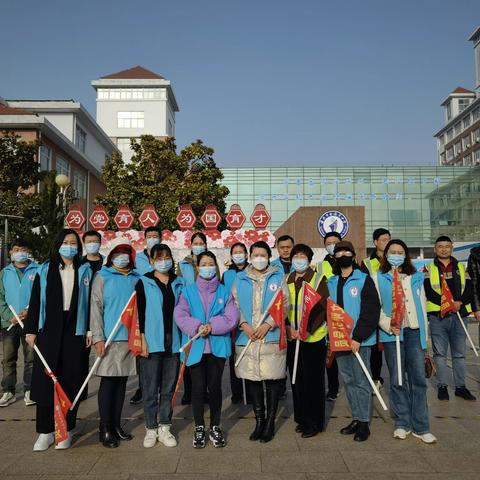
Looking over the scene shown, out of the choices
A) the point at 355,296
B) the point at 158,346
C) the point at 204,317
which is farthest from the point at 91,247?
the point at 355,296

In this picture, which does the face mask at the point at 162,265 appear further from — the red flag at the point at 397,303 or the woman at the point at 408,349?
the red flag at the point at 397,303

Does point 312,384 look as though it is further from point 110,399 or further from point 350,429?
point 110,399

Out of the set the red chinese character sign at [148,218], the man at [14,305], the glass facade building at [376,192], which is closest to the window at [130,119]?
the glass facade building at [376,192]

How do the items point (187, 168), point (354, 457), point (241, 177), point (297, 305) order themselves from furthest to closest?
point (241, 177) → point (187, 168) → point (297, 305) → point (354, 457)

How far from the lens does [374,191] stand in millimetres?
47406

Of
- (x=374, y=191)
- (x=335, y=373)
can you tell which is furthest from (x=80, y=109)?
(x=335, y=373)

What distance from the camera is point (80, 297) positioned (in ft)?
14.8

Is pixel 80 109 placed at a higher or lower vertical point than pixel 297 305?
higher

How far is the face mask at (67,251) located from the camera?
15.0 feet

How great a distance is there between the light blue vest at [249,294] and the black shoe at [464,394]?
9.77 ft

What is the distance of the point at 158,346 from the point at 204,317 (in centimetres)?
47

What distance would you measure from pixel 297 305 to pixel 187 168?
19969mm

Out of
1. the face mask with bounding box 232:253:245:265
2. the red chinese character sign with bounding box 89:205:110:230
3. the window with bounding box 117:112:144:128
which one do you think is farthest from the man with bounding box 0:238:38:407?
the window with bounding box 117:112:144:128

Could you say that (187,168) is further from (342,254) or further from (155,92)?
(155,92)
